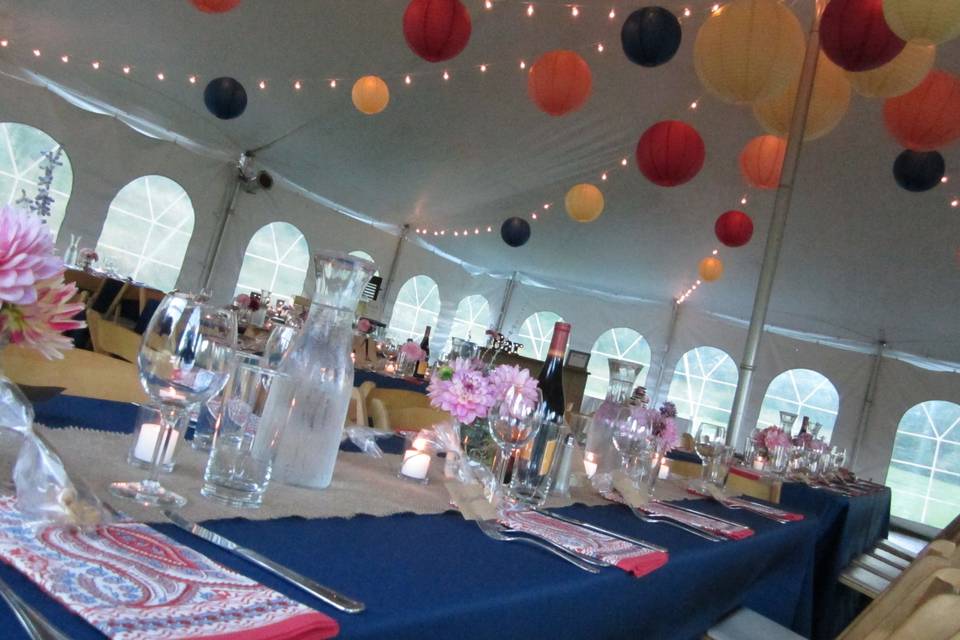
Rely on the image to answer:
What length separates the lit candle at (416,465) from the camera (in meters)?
1.16

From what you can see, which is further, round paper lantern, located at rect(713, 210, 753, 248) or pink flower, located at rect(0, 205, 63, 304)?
round paper lantern, located at rect(713, 210, 753, 248)

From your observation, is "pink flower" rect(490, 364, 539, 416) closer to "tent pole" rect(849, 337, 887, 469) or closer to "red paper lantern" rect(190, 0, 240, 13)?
"red paper lantern" rect(190, 0, 240, 13)

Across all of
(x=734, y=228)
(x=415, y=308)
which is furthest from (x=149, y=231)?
(x=734, y=228)

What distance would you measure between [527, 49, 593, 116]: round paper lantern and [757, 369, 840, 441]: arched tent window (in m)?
7.94

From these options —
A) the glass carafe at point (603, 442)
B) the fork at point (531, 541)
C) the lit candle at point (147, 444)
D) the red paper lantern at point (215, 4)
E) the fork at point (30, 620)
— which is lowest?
the fork at point (531, 541)

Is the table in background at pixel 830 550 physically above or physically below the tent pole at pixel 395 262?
below

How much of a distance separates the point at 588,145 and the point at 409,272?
580 centimetres

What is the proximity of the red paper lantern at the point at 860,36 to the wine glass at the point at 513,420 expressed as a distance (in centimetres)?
264

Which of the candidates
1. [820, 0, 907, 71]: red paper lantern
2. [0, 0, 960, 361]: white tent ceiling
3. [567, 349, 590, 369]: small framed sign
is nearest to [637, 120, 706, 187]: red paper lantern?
[820, 0, 907, 71]: red paper lantern

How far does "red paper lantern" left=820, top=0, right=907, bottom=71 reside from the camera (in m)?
2.86

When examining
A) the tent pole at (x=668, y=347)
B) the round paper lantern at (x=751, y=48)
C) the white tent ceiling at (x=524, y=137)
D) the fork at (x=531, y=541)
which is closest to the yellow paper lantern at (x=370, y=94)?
the white tent ceiling at (x=524, y=137)

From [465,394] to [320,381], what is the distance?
310mm

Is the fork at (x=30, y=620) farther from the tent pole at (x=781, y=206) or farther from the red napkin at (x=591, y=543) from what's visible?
the tent pole at (x=781, y=206)

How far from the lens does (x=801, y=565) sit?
6.88ft
